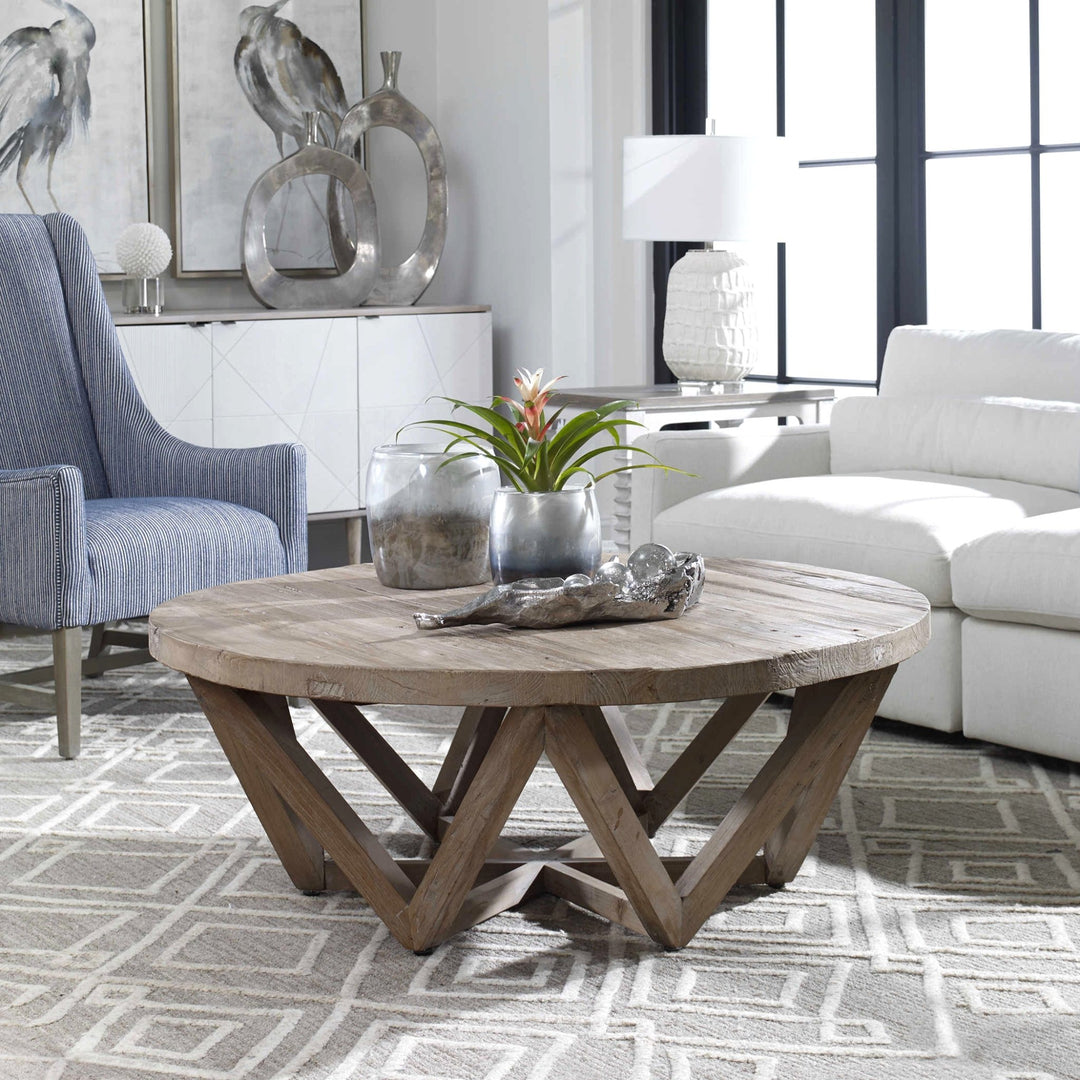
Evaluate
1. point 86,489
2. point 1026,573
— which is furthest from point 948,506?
point 86,489

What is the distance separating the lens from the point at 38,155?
4.45 meters

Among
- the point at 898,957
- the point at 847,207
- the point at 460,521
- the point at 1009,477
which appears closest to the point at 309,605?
the point at 460,521

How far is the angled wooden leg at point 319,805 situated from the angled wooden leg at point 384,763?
17cm

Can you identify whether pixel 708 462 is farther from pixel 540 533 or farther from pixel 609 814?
pixel 609 814

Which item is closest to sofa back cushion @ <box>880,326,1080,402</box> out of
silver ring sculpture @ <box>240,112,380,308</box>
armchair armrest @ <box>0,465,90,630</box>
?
silver ring sculpture @ <box>240,112,380,308</box>

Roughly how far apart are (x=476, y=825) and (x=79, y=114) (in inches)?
130

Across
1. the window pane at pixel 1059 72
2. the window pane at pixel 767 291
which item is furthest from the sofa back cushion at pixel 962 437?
the window pane at pixel 767 291

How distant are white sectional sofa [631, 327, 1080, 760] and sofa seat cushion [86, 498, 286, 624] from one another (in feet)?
2.77

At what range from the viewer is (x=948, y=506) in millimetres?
2994

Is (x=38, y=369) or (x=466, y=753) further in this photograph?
(x=38, y=369)

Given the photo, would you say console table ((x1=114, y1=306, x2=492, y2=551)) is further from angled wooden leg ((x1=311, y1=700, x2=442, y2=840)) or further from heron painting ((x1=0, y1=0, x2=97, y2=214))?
angled wooden leg ((x1=311, y1=700, x2=442, y2=840))

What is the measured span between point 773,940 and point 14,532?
1.67m

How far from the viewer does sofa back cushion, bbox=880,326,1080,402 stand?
3326 mm

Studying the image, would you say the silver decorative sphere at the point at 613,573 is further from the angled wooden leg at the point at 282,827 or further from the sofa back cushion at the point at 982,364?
the sofa back cushion at the point at 982,364
